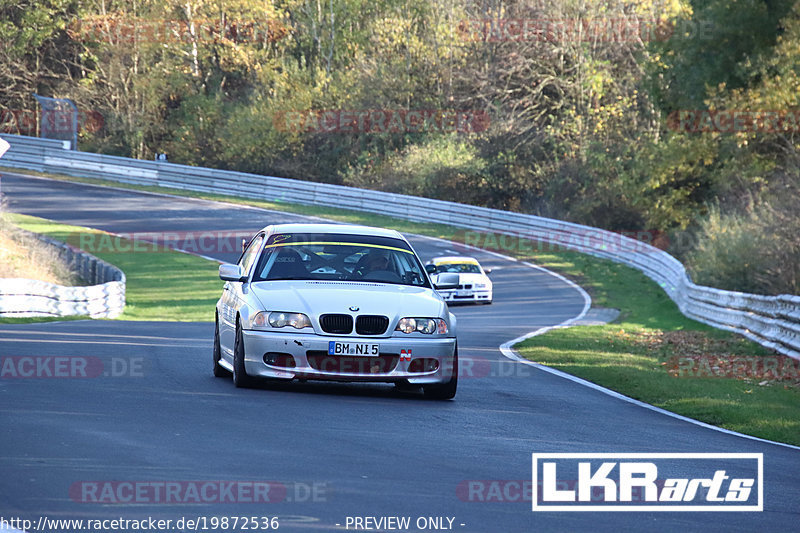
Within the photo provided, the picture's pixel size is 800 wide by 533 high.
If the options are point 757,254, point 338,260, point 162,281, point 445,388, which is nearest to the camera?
point 445,388

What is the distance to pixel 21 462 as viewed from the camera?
686 cm

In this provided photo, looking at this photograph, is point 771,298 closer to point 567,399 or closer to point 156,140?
point 567,399

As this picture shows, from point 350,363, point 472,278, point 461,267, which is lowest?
point 472,278

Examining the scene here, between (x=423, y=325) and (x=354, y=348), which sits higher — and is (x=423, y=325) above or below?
above

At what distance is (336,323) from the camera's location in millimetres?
10508

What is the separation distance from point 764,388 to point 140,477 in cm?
954

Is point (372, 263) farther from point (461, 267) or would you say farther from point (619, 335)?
point (461, 267)

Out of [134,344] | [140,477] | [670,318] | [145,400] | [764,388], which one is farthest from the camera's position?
[670,318]

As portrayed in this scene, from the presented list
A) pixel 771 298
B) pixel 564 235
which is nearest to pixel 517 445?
pixel 771 298

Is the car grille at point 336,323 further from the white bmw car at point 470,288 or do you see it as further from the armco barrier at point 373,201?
the white bmw car at point 470,288

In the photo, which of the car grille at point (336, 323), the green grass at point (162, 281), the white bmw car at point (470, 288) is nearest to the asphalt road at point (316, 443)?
the car grille at point (336, 323)

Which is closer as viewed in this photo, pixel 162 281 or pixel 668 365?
pixel 668 365

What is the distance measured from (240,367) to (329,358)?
0.92 metres

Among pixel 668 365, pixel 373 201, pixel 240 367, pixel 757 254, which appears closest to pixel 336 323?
pixel 240 367
